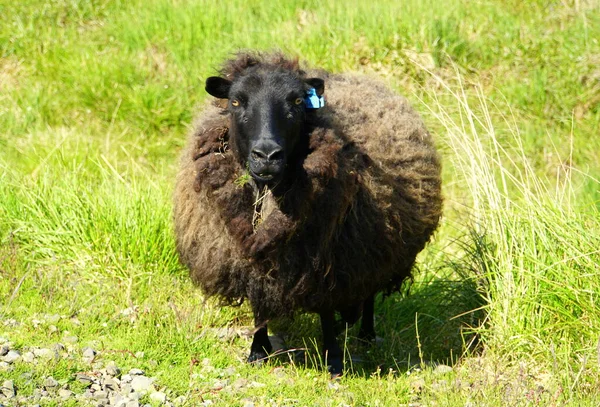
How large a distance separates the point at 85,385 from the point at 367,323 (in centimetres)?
244

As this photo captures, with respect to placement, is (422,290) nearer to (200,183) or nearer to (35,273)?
(200,183)

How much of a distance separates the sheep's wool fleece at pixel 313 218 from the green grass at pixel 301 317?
0.49 m

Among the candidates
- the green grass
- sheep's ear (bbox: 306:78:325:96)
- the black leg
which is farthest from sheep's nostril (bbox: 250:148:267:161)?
the black leg

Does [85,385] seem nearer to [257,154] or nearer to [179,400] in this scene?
[179,400]

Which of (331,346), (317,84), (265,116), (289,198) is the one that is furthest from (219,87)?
(331,346)

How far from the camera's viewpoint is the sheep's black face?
482cm

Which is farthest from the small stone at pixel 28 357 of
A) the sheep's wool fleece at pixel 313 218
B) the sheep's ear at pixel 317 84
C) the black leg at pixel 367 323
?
the black leg at pixel 367 323

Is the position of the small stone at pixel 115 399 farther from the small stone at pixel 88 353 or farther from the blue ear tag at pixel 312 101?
the blue ear tag at pixel 312 101

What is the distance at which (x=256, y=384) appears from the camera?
5293 mm

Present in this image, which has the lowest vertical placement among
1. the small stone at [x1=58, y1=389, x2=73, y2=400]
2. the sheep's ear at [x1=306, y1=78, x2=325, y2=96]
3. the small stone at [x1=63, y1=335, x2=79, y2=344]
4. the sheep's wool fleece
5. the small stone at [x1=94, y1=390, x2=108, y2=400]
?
the small stone at [x1=63, y1=335, x2=79, y2=344]

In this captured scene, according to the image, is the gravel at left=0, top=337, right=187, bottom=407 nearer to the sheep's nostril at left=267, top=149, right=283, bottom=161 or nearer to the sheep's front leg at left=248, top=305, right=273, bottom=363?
the sheep's front leg at left=248, top=305, right=273, bottom=363

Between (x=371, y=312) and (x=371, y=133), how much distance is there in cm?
153

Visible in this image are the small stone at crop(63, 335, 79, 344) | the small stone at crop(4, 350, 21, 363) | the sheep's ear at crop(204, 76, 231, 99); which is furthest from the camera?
the small stone at crop(63, 335, 79, 344)

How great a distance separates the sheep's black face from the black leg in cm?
177
